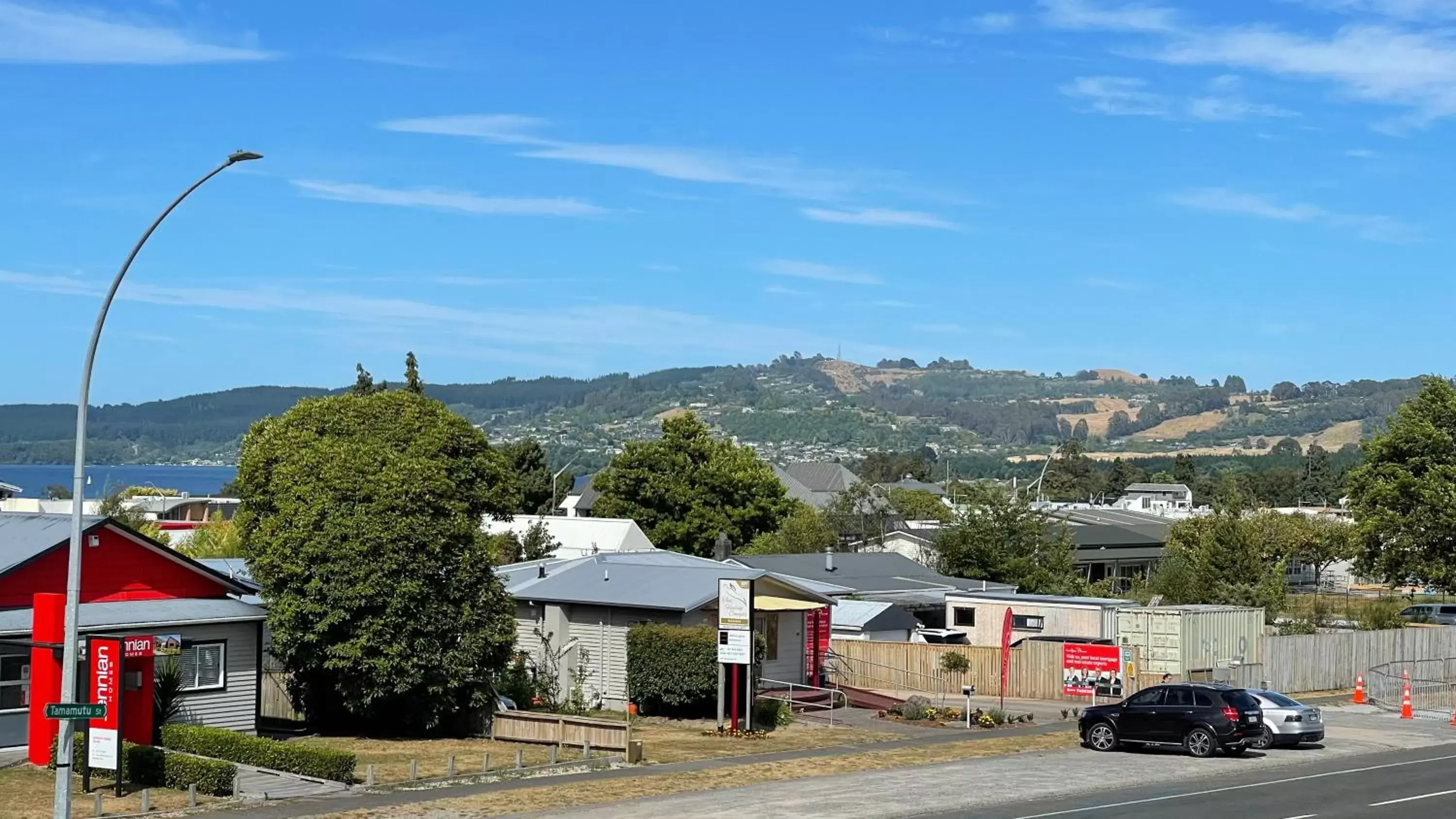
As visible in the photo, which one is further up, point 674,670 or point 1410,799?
point 674,670

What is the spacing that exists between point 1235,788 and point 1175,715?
5432 millimetres

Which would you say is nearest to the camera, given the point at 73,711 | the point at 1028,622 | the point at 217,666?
the point at 73,711

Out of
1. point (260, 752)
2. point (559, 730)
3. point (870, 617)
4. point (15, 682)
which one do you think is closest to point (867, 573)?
point (870, 617)

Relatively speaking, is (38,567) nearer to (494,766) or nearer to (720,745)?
(494,766)

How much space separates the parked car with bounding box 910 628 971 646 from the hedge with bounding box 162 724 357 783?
28381 millimetres

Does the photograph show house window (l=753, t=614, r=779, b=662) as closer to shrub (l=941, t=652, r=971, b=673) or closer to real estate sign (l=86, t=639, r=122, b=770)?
shrub (l=941, t=652, r=971, b=673)

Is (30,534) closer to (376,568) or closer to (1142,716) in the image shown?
(376,568)

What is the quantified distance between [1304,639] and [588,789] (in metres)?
29.6

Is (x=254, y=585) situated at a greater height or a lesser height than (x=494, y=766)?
greater

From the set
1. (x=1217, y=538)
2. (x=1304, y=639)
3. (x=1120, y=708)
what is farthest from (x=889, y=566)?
(x=1120, y=708)

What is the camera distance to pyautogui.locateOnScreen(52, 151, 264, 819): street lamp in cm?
2156

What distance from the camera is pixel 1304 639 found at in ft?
163

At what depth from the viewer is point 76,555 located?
22.3m

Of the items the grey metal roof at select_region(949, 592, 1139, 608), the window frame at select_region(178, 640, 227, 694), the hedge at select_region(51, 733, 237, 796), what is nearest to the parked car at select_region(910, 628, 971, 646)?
the grey metal roof at select_region(949, 592, 1139, 608)
